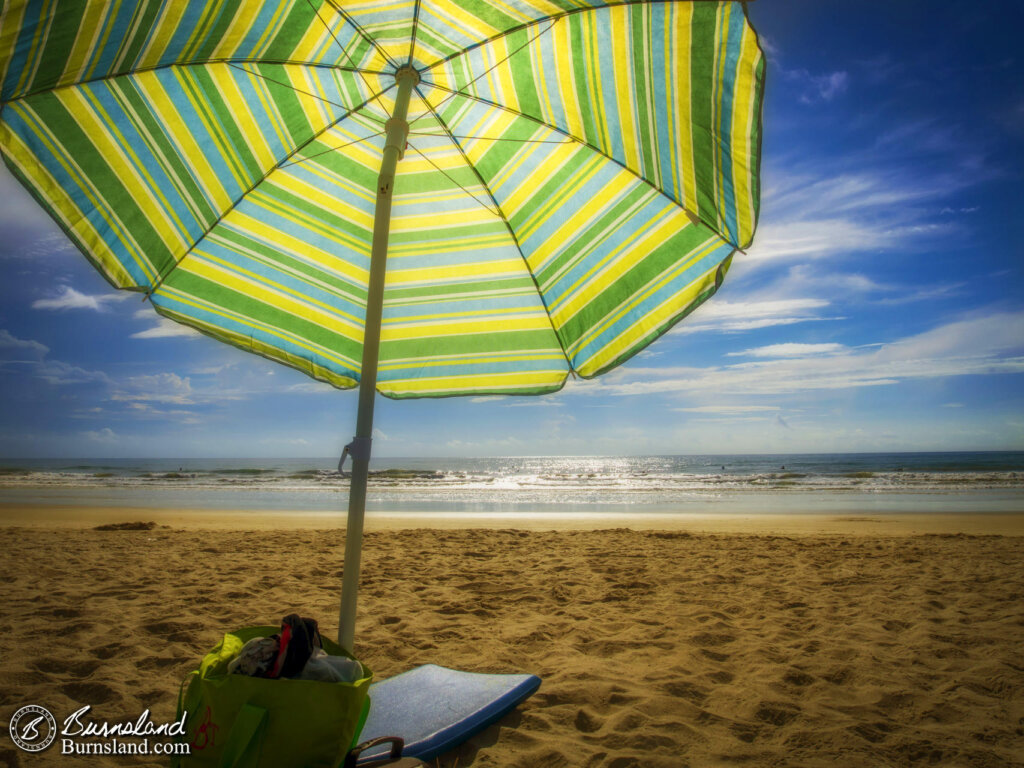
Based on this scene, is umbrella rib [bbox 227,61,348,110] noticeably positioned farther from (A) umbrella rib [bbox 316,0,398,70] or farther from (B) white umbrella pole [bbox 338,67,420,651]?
(B) white umbrella pole [bbox 338,67,420,651]

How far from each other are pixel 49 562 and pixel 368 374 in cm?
591

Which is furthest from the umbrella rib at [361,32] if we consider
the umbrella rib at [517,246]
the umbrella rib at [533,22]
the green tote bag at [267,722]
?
the green tote bag at [267,722]

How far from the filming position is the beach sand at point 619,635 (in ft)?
7.36

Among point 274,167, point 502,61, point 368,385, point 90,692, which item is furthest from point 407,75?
point 90,692

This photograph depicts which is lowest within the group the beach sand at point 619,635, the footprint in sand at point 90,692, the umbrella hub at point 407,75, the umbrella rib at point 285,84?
the beach sand at point 619,635

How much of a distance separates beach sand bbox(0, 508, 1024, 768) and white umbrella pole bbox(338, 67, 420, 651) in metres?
0.80

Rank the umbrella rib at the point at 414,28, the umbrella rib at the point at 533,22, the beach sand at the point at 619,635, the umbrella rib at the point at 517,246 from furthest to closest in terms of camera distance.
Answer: the umbrella rib at the point at 517,246
the beach sand at the point at 619,635
the umbrella rib at the point at 414,28
the umbrella rib at the point at 533,22

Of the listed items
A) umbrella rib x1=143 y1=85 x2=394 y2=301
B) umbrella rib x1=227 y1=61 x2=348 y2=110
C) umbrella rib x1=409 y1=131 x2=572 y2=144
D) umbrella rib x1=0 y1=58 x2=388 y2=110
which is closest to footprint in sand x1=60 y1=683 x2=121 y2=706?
umbrella rib x1=143 y1=85 x2=394 y2=301

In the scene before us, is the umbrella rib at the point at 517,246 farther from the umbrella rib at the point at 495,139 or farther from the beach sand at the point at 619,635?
the beach sand at the point at 619,635

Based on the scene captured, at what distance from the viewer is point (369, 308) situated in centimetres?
190

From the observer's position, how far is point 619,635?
354 cm

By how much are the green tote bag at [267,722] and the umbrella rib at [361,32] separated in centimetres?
211

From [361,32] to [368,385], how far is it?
1277mm

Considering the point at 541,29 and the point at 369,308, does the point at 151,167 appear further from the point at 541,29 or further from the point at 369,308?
the point at 541,29
